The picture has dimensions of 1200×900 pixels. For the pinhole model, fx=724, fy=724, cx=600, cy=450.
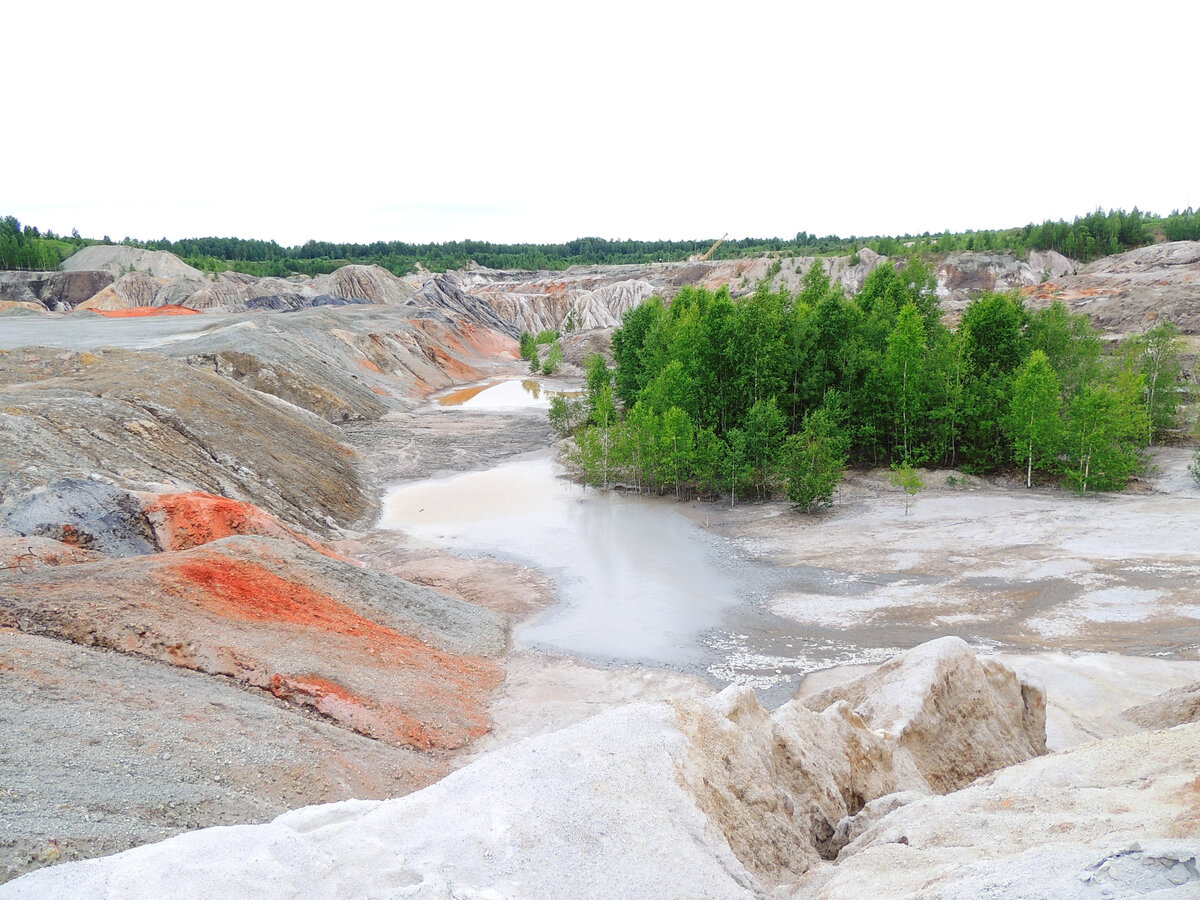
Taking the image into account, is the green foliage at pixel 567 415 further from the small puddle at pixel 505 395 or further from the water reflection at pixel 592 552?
the small puddle at pixel 505 395

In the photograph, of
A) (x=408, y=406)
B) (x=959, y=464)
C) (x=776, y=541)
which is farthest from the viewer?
(x=408, y=406)

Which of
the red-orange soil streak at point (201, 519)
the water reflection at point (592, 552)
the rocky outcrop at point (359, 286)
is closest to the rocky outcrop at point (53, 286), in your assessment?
the rocky outcrop at point (359, 286)

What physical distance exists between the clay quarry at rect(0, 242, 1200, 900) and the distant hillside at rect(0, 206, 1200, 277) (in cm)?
5686

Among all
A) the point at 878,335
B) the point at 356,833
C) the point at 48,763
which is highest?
the point at 878,335

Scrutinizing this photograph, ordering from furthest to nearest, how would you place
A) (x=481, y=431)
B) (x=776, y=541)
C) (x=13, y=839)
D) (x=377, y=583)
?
1. (x=481, y=431)
2. (x=776, y=541)
3. (x=377, y=583)
4. (x=13, y=839)

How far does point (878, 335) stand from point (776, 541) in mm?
14125

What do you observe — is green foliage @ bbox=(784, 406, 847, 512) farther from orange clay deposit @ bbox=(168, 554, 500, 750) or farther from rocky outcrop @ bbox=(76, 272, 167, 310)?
rocky outcrop @ bbox=(76, 272, 167, 310)

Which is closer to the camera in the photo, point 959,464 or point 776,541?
point 776,541

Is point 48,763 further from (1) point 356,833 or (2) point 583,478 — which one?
(2) point 583,478

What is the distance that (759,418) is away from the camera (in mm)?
28547

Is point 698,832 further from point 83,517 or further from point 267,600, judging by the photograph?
point 83,517

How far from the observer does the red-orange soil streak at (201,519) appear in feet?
57.8

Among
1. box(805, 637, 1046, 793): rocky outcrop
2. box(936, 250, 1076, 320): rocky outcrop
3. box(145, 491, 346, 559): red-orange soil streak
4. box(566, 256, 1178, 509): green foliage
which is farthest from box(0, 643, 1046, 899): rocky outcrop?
box(936, 250, 1076, 320): rocky outcrop

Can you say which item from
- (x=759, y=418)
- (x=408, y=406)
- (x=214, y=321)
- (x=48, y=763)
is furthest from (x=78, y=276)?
(x=48, y=763)
